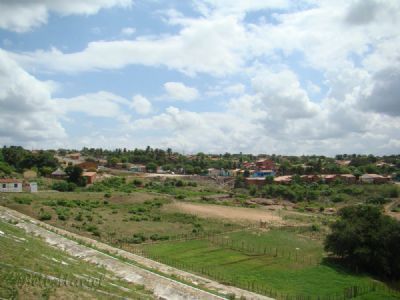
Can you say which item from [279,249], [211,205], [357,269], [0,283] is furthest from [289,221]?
[0,283]

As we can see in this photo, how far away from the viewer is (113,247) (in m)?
37.3

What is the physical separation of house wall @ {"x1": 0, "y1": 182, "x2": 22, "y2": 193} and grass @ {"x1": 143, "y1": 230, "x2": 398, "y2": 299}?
30783 millimetres

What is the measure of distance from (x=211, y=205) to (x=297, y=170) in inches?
2545

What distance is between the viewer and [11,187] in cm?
6212

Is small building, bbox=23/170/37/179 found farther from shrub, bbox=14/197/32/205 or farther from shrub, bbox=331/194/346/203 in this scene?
shrub, bbox=331/194/346/203

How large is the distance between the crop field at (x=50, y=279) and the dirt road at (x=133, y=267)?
1267 mm

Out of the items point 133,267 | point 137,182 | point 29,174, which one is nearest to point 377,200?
point 137,182

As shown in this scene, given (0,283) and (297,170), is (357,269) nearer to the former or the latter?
(0,283)

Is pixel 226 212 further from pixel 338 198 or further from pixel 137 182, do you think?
pixel 137 182

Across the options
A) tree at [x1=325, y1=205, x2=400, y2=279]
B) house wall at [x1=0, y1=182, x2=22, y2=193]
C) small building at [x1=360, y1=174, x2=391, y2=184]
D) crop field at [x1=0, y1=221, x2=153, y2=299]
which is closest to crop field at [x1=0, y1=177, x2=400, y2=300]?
tree at [x1=325, y1=205, x2=400, y2=279]

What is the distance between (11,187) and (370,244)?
4939 centimetres

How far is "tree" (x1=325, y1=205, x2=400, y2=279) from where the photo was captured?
3444 centimetres

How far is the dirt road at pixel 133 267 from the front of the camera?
2541 centimetres

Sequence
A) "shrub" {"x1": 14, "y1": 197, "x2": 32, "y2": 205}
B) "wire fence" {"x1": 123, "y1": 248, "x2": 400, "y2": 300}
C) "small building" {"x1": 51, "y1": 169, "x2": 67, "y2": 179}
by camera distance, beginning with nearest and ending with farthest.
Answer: "wire fence" {"x1": 123, "y1": 248, "x2": 400, "y2": 300}, "shrub" {"x1": 14, "y1": 197, "x2": 32, "y2": 205}, "small building" {"x1": 51, "y1": 169, "x2": 67, "y2": 179}
